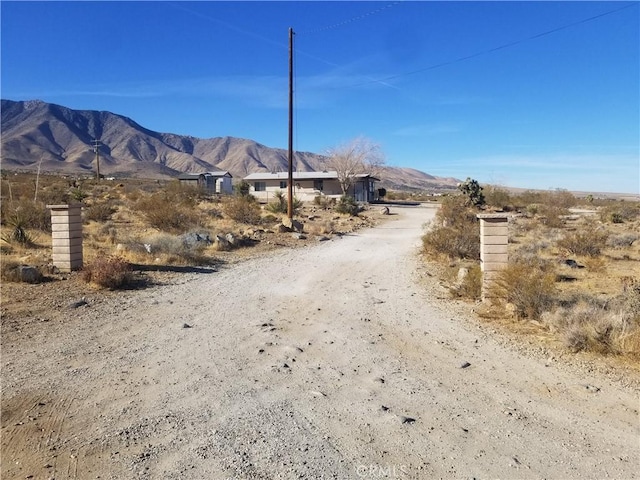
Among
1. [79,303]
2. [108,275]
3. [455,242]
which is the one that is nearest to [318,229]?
[455,242]

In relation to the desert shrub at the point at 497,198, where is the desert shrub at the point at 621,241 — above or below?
below

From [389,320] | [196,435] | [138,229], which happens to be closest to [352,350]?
[389,320]

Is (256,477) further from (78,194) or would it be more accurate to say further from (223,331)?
(78,194)

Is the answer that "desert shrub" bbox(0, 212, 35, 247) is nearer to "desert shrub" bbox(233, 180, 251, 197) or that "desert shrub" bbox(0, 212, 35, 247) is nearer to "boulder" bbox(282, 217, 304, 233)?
"boulder" bbox(282, 217, 304, 233)

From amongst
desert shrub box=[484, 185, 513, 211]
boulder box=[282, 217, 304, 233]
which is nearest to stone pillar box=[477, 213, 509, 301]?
boulder box=[282, 217, 304, 233]

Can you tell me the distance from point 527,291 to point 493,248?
1259 mm

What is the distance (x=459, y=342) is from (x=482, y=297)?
236 centimetres

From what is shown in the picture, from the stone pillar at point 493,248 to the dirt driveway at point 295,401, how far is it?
41.9 inches

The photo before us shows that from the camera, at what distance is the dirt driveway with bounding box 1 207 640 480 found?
3.57 metres

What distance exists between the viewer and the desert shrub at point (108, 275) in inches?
376

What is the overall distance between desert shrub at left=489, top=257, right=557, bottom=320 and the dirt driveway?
0.87 meters

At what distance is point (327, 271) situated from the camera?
12297 millimetres

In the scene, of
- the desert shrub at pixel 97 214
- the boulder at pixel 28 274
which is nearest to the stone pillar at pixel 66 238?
the boulder at pixel 28 274

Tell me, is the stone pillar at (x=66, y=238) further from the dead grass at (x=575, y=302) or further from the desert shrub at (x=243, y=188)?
the desert shrub at (x=243, y=188)
